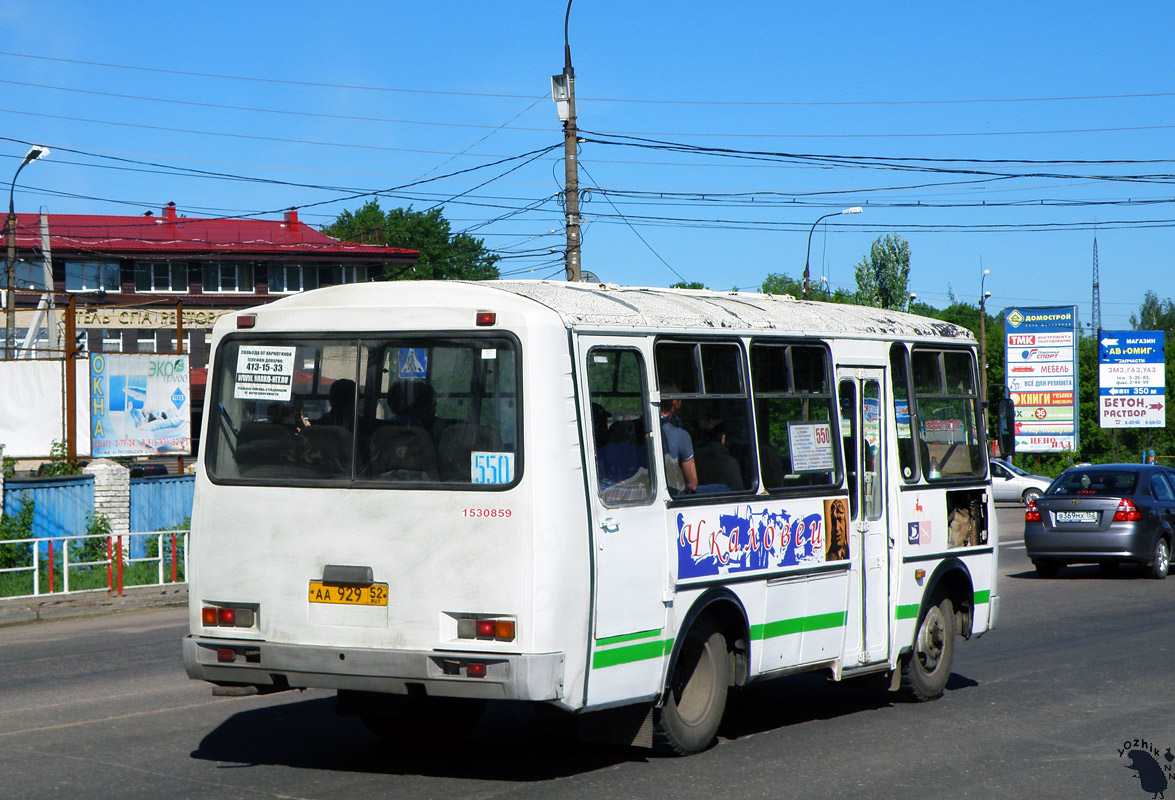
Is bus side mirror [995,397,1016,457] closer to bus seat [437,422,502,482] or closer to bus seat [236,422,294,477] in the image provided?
bus seat [437,422,502,482]

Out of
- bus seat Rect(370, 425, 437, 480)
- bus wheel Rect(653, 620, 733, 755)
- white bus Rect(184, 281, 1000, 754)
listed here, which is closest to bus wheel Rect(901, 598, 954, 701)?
white bus Rect(184, 281, 1000, 754)

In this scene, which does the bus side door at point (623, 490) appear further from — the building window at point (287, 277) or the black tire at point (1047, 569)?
the building window at point (287, 277)

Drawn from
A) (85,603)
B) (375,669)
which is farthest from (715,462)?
(85,603)

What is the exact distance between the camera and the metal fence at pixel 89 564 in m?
17.6

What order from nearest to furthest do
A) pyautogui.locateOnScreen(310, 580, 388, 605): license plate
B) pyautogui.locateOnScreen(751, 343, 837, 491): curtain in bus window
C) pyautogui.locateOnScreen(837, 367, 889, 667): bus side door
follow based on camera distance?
pyautogui.locateOnScreen(310, 580, 388, 605): license plate < pyautogui.locateOnScreen(751, 343, 837, 491): curtain in bus window < pyautogui.locateOnScreen(837, 367, 889, 667): bus side door

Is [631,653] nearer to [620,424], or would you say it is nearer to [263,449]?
[620,424]

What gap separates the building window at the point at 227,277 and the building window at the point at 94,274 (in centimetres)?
469

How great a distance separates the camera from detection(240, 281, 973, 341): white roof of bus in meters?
7.24

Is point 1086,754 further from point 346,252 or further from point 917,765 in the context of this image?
point 346,252

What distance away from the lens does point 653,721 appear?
7617 millimetres

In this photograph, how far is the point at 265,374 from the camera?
294 inches

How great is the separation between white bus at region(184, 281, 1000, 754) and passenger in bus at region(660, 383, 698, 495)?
0.01m

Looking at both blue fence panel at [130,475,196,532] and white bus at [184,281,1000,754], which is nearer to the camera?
white bus at [184,281,1000,754]

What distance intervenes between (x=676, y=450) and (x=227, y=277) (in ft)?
228
